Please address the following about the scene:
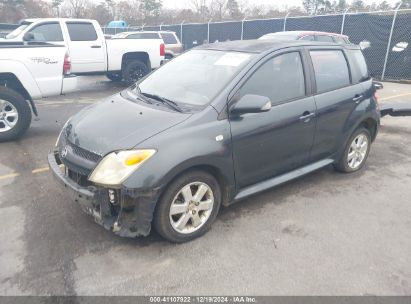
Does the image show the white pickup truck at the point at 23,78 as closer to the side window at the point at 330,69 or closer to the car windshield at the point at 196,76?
the car windshield at the point at 196,76

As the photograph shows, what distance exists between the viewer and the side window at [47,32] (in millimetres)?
8992

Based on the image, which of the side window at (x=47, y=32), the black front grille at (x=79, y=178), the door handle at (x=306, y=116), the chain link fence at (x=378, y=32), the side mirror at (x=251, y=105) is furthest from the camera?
the chain link fence at (x=378, y=32)

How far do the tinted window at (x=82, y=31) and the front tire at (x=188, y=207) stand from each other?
317 inches

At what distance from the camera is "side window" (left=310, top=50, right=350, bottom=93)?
3.99 metres

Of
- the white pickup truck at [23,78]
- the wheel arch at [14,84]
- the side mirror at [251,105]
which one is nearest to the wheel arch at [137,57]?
the white pickup truck at [23,78]

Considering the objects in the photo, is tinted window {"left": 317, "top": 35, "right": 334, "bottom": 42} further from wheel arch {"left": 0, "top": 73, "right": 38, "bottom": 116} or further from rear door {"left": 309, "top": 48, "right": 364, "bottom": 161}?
wheel arch {"left": 0, "top": 73, "right": 38, "bottom": 116}

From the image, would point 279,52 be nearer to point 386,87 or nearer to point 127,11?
point 386,87

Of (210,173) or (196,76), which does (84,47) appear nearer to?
(196,76)

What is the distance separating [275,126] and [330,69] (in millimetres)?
1261

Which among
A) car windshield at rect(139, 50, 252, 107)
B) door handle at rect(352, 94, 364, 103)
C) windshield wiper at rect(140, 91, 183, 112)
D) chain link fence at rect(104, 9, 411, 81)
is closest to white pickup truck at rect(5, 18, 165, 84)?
car windshield at rect(139, 50, 252, 107)

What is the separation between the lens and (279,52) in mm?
3678

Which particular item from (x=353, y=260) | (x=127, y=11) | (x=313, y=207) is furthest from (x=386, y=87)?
(x=127, y=11)

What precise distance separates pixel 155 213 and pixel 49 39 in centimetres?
801

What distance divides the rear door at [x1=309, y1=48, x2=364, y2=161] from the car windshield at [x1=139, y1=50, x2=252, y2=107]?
3.30 ft
